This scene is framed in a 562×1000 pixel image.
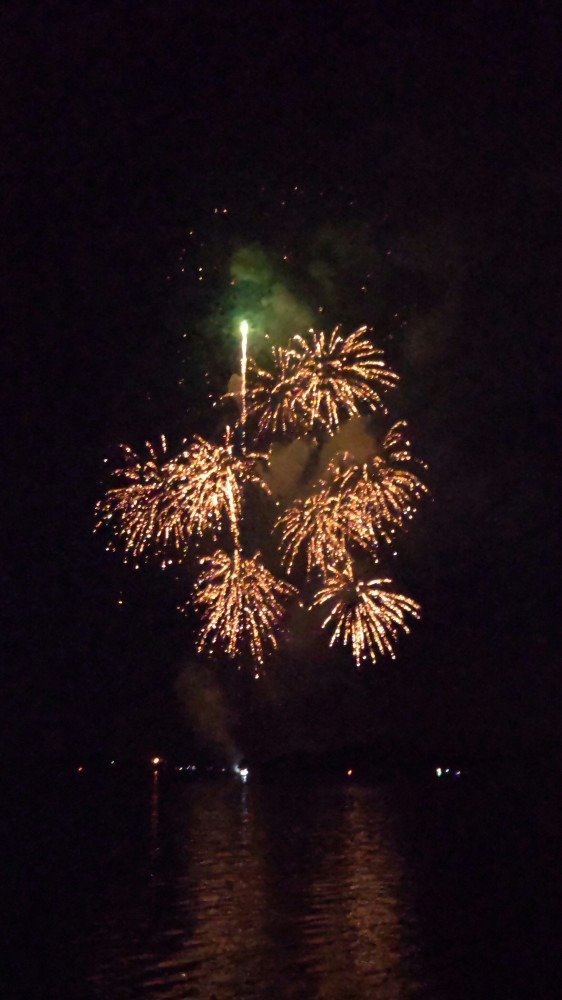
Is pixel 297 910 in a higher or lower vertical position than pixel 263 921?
higher

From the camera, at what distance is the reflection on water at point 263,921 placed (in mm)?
10008

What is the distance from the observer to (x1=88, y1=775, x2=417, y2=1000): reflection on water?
32.8 feet

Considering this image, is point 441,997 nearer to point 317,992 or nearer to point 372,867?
point 317,992

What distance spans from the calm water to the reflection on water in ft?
0.09

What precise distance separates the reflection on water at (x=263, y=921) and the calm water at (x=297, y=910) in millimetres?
29

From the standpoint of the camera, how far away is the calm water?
33.1 ft

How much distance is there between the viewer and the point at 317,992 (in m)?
9.45

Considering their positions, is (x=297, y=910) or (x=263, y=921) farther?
(x=297, y=910)

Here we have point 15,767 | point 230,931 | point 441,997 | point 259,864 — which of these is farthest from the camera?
point 15,767

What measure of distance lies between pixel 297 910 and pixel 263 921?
722 mm

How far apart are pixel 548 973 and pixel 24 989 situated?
452cm

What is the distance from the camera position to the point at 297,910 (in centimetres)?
1382

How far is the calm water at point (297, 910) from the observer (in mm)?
10078

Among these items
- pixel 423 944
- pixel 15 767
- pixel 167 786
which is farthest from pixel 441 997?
pixel 15 767
